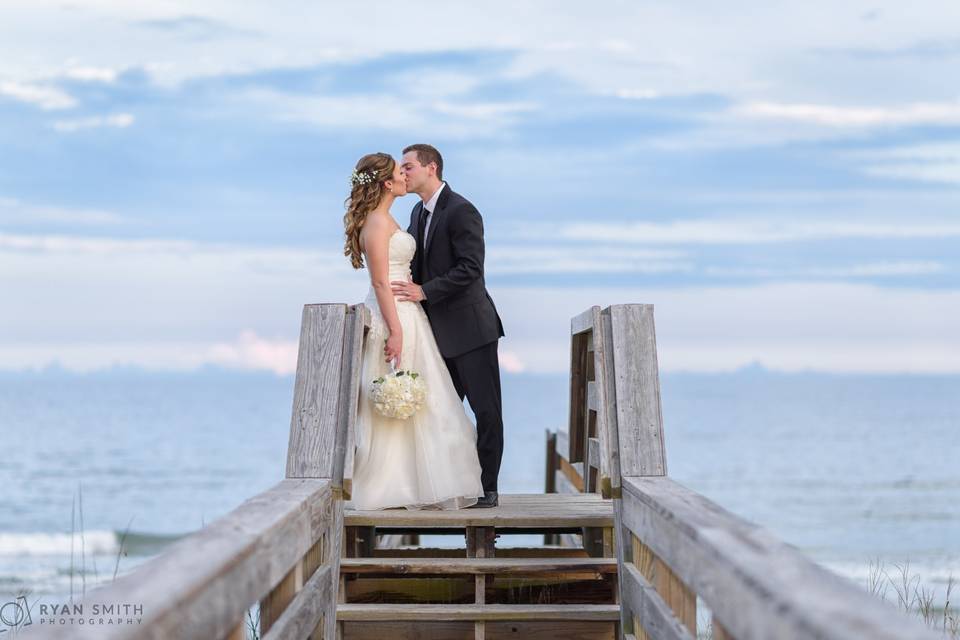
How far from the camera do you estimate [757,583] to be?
2.50 m

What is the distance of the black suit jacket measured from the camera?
6180 millimetres

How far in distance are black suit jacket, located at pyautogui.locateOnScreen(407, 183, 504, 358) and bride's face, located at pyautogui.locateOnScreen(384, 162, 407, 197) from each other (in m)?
0.21

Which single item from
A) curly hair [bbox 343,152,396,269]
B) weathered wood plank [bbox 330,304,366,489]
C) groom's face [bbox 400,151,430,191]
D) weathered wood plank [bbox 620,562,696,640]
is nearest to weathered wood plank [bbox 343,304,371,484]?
weathered wood plank [bbox 330,304,366,489]

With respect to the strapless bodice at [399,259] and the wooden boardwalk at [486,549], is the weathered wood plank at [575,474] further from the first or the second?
the strapless bodice at [399,259]

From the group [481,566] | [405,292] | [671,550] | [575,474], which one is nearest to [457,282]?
[405,292]

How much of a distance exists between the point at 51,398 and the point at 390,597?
4798 inches

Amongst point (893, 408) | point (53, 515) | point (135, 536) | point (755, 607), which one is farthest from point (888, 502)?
point (893, 408)

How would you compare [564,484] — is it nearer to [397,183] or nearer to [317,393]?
[397,183]

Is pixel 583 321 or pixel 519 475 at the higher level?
pixel 583 321

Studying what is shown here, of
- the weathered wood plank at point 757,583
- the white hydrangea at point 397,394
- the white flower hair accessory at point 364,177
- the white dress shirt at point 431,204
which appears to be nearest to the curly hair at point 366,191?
the white flower hair accessory at point 364,177

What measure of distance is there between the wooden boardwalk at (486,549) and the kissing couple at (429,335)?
240 mm

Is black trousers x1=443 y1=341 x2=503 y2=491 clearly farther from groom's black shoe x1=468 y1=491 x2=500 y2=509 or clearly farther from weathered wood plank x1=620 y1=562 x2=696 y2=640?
weathered wood plank x1=620 y1=562 x2=696 y2=640

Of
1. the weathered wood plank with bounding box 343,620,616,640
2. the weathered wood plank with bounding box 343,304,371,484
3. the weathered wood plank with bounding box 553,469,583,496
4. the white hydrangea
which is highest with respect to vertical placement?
the white hydrangea

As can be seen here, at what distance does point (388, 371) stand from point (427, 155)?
1177mm
